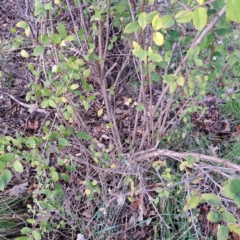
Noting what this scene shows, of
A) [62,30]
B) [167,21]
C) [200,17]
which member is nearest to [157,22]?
[167,21]

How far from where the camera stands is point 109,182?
79.3 inches

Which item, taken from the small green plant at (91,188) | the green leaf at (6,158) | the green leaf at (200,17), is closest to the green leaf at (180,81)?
the green leaf at (200,17)

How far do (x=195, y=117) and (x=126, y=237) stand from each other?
1110mm

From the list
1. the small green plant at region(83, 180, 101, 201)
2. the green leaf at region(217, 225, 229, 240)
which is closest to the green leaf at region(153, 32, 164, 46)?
the green leaf at region(217, 225, 229, 240)

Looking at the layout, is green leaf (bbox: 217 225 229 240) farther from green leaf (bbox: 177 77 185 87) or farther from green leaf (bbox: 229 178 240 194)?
green leaf (bbox: 177 77 185 87)

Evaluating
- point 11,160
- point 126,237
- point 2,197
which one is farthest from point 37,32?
point 126,237

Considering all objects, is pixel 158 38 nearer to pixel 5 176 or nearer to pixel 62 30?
pixel 62 30

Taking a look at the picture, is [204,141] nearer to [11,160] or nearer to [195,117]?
[195,117]

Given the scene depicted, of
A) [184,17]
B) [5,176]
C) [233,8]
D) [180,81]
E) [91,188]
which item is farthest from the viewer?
[91,188]

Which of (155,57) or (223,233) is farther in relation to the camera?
(155,57)

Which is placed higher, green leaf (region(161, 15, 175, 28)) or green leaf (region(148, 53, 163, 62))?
green leaf (region(161, 15, 175, 28))

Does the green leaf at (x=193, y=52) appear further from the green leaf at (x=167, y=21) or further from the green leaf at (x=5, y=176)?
the green leaf at (x=5, y=176)

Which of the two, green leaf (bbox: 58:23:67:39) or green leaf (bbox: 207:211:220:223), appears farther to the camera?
green leaf (bbox: 58:23:67:39)

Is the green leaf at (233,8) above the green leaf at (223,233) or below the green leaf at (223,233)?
above
